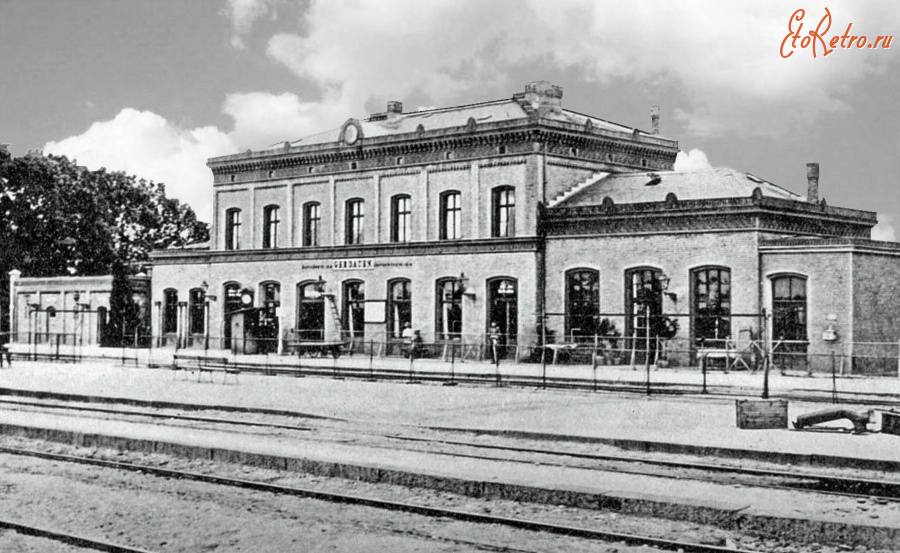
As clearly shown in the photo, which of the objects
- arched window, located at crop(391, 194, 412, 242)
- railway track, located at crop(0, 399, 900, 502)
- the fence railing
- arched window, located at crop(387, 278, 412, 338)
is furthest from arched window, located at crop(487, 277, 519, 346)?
railway track, located at crop(0, 399, 900, 502)

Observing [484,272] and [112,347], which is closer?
[484,272]

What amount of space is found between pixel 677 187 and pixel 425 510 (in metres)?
28.8

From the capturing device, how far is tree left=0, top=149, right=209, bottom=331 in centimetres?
6638

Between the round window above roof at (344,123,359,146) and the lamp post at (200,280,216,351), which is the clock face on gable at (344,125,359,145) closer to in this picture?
the round window above roof at (344,123,359,146)

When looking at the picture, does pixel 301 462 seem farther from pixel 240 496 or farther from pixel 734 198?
pixel 734 198

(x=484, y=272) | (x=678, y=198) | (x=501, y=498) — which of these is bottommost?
(x=501, y=498)

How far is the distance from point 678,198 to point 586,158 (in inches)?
211

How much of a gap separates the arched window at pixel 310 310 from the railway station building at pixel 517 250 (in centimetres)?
9

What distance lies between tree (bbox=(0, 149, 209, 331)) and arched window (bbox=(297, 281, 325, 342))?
77.4 ft

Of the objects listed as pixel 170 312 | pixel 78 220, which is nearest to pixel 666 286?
pixel 170 312

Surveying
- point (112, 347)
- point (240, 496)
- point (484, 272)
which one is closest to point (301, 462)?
point (240, 496)

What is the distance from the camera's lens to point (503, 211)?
39.7 meters

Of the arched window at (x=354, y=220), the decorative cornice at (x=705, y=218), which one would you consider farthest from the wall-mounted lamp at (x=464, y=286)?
the arched window at (x=354, y=220)

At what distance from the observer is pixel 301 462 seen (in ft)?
43.6
